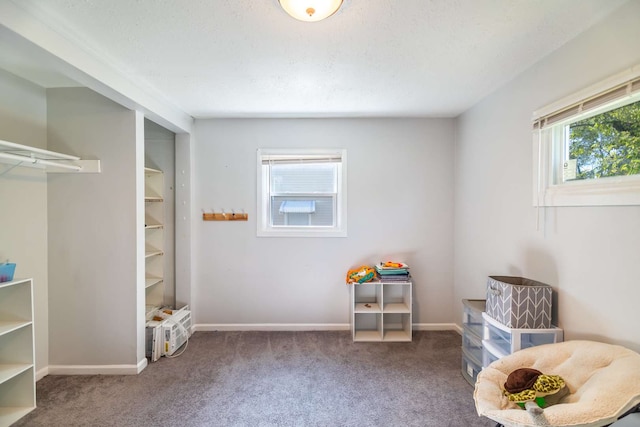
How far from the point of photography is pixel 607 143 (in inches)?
59.8

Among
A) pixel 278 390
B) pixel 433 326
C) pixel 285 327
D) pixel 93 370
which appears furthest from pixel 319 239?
pixel 93 370

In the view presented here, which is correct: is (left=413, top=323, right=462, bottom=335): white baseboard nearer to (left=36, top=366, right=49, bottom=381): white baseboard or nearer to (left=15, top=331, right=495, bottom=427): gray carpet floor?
(left=15, top=331, right=495, bottom=427): gray carpet floor

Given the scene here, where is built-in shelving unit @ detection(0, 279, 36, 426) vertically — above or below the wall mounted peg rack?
below

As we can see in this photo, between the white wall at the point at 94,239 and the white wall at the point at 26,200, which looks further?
the white wall at the point at 94,239

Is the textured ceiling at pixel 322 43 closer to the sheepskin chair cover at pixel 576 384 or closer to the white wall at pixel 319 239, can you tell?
the white wall at pixel 319 239

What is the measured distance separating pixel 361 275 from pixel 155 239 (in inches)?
90.6

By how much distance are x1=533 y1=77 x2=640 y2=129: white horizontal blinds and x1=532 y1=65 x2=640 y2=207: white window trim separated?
0.04ft

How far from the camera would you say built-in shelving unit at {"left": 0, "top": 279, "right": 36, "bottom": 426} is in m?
1.82

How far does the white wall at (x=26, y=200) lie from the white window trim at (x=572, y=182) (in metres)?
3.77

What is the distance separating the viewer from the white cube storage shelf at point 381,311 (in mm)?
2814

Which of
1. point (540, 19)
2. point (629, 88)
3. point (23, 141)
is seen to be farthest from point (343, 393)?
point (23, 141)

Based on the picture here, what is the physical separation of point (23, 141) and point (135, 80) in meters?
0.97

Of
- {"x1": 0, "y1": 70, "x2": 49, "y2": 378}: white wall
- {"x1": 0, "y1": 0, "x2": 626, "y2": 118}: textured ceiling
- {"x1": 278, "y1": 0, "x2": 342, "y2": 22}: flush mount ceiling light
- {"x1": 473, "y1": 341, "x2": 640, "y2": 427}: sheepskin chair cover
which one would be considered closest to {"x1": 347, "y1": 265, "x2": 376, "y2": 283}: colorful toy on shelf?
{"x1": 473, "y1": 341, "x2": 640, "y2": 427}: sheepskin chair cover

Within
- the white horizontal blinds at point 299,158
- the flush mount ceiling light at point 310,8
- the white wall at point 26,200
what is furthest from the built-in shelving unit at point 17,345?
the flush mount ceiling light at point 310,8
